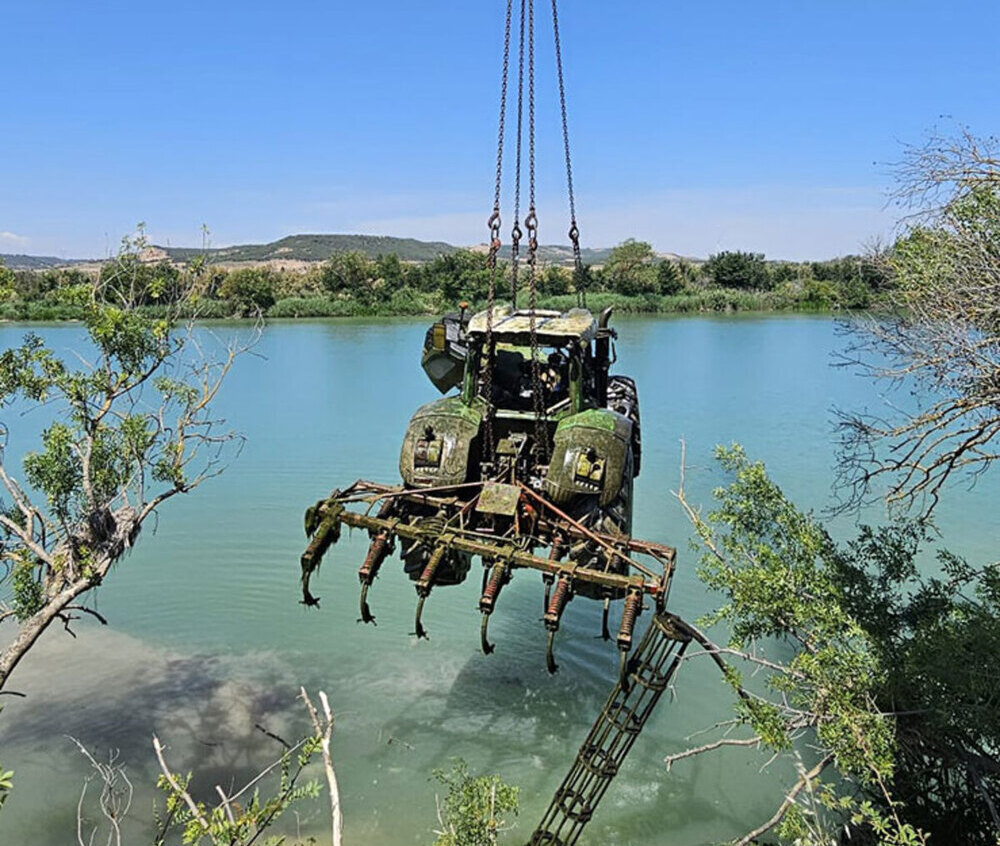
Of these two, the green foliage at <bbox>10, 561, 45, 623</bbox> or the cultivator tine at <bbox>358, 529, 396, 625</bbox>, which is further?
the green foliage at <bbox>10, 561, 45, 623</bbox>

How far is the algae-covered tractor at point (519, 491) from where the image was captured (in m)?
5.72

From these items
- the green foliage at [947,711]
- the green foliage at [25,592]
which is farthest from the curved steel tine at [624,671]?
the green foliage at [25,592]

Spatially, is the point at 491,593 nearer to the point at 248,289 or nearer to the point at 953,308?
the point at 953,308

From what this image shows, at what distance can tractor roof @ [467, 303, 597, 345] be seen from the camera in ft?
24.6

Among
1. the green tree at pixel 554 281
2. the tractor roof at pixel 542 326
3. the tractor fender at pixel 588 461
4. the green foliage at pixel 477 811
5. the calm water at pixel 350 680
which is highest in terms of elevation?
the green tree at pixel 554 281

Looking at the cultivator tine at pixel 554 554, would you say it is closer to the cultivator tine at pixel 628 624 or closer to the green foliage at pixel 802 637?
the cultivator tine at pixel 628 624

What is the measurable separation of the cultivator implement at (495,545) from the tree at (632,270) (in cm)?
5909

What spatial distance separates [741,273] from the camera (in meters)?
66.7

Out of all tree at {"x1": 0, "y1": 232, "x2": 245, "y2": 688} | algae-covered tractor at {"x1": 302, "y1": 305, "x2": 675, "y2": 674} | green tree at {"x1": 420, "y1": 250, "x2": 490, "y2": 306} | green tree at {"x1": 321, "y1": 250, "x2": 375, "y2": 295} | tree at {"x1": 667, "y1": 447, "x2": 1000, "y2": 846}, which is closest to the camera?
algae-covered tractor at {"x1": 302, "y1": 305, "x2": 675, "y2": 674}

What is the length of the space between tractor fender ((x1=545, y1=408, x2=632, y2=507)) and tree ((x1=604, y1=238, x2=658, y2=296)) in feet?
192

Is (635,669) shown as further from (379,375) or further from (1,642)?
(379,375)

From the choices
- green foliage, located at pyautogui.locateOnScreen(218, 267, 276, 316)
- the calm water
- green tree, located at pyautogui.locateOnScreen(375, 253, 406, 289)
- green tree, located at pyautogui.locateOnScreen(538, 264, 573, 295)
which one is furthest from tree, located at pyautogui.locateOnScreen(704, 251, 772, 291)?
the calm water

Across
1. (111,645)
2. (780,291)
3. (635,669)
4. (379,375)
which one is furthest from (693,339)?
(635,669)

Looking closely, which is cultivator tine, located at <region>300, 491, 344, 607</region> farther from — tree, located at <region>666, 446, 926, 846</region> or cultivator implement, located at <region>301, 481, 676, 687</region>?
tree, located at <region>666, 446, 926, 846</region>
